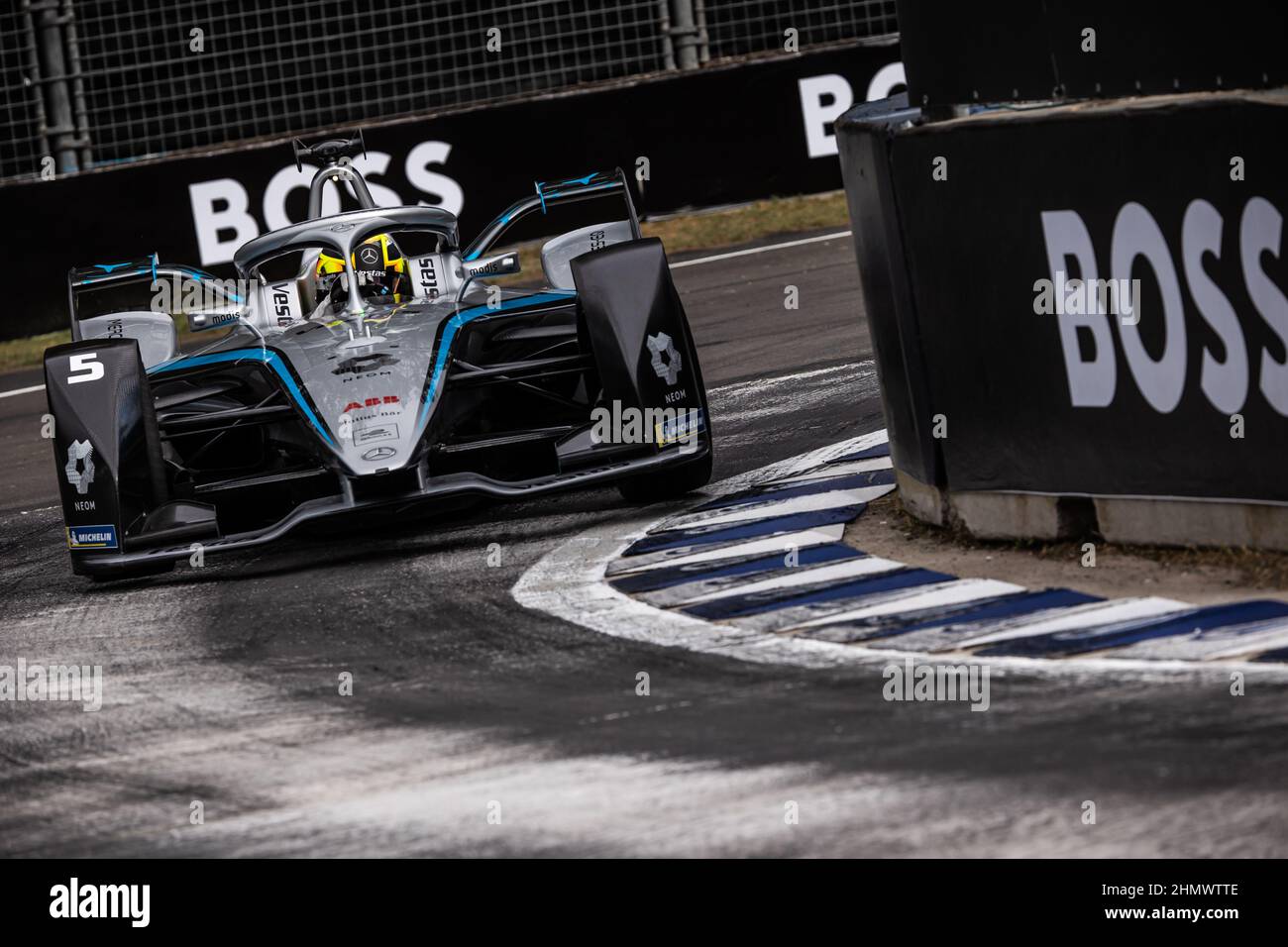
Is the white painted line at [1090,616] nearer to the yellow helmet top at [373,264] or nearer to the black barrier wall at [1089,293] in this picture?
the black barrier wall at [1089,293]

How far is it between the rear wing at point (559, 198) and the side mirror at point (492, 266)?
0.05 meters

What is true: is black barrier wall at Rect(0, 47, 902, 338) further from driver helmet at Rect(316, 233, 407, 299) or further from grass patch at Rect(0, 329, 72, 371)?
driver helmet at Rect(316, 233, 407, 299)

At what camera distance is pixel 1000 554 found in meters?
7.33

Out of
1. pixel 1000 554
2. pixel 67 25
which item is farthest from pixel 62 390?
pixel 67 25

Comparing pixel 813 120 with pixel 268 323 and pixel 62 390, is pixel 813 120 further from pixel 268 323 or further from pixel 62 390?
pixel 62 390

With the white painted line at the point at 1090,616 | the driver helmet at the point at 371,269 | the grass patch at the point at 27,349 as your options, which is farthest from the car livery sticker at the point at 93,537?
the grass patch at the point at 27,349

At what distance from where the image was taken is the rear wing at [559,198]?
9.75 meters

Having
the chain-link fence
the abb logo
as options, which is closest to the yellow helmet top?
the abb logo

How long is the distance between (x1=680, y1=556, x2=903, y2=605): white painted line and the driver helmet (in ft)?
10.9

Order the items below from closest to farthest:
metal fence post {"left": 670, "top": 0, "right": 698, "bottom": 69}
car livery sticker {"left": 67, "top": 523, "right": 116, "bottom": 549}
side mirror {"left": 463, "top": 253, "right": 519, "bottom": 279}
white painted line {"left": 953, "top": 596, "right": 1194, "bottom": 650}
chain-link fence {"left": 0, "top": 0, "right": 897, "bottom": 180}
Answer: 1. white painted line {"left": 953, "top": 596, "right": 1194, "bottom": 650}
2. car livery sticker {"left": 67, "top": 523, "right": 116, "bottom": 549}
3. side mirror {"left": 463, "top": 253, "right": 519, "bottom": 279}
4. chain-link fence {"left": 0, "top": 0, "right": 897, "bottom": 180}
5. metal fence post {"left": 670, "top": 0, "right": 698, "bottom": 69}

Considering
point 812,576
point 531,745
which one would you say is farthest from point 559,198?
point 531,745

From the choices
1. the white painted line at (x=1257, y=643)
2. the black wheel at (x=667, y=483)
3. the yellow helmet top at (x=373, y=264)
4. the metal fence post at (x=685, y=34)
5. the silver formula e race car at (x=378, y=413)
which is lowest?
the white painted line at (x=1257, y=643)

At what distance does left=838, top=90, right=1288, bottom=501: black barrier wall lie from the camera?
250 inches

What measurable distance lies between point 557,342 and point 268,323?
149 centimetres
